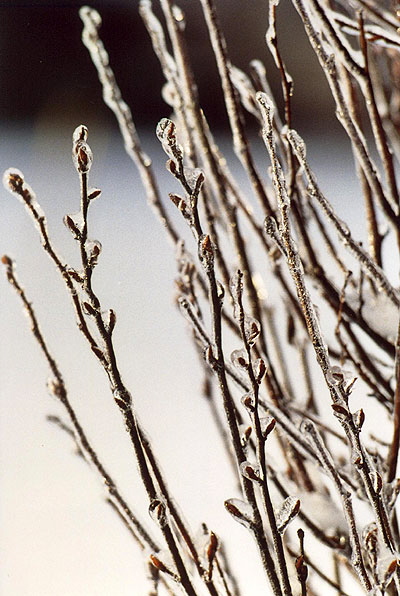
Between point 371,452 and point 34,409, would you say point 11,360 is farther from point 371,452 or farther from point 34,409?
point 371,452

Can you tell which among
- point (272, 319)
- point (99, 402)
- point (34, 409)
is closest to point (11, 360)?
point (34, 409)

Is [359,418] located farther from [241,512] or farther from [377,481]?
[241,512]

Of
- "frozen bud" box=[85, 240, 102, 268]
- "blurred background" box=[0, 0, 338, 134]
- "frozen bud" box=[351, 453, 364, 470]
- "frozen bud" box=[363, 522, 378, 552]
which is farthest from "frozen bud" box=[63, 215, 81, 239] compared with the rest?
"blurred background" box=[0, 0, 338, 134]

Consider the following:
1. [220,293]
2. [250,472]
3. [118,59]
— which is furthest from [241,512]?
[118,59]

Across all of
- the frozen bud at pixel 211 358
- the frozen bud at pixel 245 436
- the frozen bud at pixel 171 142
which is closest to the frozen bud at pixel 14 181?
the frozen bud at pixel 171 142

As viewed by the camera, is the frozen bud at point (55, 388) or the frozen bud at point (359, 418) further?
the frozen bud at point (55, 388)

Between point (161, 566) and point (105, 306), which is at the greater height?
point (105, 306)

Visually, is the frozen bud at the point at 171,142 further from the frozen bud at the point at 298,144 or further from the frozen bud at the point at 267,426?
the frozen bud at the point at 267,426
